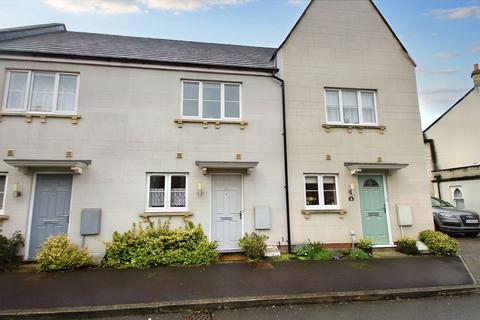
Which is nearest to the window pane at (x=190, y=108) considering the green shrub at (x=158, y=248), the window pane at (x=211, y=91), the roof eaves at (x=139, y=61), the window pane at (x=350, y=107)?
the window pane at (x=211, y=91)

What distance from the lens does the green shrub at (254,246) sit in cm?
762

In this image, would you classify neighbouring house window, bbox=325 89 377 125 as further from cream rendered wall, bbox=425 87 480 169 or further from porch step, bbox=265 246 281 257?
cream rendered wall, bbox=425 87 480 169

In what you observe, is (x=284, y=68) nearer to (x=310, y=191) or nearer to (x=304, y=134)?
(x=304, y=134)

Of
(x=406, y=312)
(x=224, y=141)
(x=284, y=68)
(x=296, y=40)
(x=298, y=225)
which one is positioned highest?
(x=296, y=40)

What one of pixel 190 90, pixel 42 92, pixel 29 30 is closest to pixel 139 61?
pixel 190 90

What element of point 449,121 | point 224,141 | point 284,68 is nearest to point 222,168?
point 224,141

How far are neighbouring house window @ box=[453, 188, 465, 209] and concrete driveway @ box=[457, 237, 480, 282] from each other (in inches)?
143

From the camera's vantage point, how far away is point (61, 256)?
6.59m

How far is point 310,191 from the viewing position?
8.84 m

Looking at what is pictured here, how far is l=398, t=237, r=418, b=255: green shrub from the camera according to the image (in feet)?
27.4

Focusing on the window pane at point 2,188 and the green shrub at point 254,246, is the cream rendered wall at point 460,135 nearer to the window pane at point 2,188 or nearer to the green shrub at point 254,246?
the green shrub at point 254,246

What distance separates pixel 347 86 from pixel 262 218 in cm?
579

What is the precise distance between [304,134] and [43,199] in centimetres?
847

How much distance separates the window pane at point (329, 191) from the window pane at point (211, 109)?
437 cm
